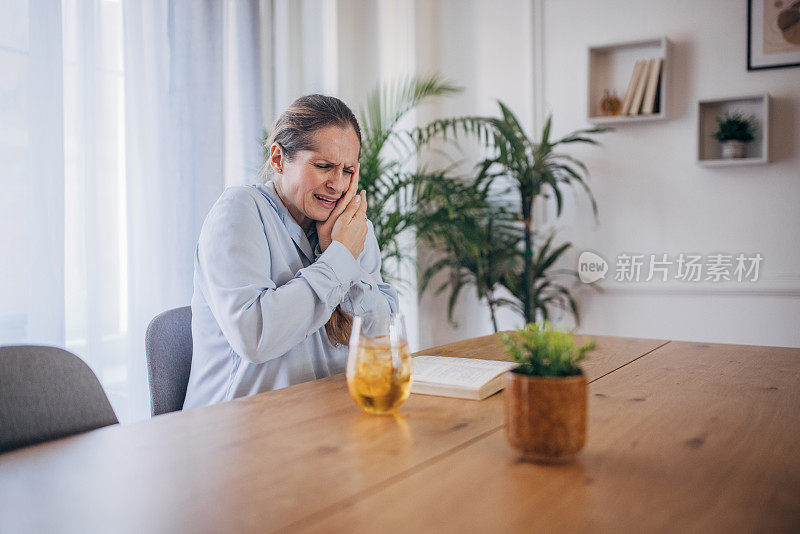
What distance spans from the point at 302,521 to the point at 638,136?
309 cm

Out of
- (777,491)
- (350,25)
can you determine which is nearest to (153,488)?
(777,491)

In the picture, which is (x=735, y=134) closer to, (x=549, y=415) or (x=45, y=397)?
(x=549, y=415)

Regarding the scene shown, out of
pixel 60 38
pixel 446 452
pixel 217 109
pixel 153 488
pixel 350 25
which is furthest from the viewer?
pixel 350 25

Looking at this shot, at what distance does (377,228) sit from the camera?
10.2 feet

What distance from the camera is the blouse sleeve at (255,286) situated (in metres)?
1.34

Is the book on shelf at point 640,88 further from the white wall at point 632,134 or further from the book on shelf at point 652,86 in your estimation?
the white wall at point 632,134

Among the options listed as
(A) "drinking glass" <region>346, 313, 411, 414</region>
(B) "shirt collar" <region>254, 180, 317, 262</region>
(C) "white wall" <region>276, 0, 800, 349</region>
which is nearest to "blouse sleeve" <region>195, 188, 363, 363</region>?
(B) "shirt collar" <region>254, 180, 317, 262</region>

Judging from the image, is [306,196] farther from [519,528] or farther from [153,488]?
[519,528]

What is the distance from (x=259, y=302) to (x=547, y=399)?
2.37 ft

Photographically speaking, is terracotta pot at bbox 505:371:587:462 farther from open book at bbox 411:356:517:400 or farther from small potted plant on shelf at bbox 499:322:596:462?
open book at bbox 411:356:517:400

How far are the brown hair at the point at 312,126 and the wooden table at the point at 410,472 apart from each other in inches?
16.6

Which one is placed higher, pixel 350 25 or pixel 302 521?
pixel 350 25

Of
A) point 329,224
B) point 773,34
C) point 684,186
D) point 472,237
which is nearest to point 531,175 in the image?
point 472,237

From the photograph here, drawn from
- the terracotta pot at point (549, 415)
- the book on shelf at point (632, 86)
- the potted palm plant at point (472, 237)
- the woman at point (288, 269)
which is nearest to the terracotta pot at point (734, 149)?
the book on shelf at point (632, 86)
